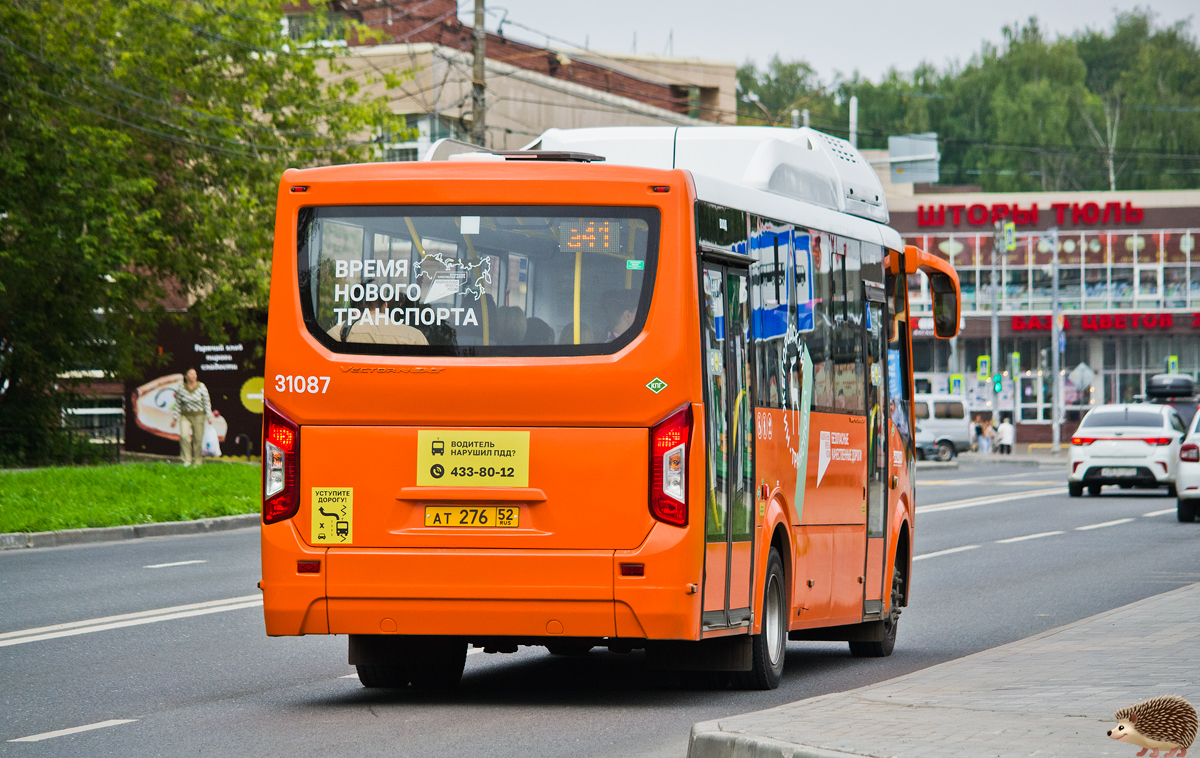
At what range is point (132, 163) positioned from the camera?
3638cm

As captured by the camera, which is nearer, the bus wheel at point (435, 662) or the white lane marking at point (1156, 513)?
the bus wheel at point (435, 662)

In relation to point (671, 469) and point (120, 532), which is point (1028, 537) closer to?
point (120, 532)

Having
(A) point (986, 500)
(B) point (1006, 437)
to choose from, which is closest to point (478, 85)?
(A) point (986, 500)

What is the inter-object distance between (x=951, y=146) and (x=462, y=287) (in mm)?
111678

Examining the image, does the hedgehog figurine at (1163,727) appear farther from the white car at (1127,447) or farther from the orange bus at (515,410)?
the white car at (1127,447)

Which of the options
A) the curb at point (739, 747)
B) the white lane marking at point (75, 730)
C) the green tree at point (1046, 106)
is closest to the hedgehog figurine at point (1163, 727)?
the curb at point (739, 747)

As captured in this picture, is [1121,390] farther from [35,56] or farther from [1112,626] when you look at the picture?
[1112,626]

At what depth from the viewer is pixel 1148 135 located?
105m

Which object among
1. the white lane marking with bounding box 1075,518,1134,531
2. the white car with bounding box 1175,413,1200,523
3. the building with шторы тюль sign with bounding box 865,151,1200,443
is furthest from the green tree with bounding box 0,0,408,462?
the building with шторы тюль sign with bounding box 865,151,1200,443

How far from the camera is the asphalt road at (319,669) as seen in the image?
7.74 m

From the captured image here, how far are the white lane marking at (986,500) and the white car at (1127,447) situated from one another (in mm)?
1282

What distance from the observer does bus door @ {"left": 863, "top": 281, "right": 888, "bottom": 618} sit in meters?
11.4

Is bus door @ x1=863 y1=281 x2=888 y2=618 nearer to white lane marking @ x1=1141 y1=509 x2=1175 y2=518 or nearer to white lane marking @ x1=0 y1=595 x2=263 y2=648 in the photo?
white lane marking @ x1=0 y1=595 x2=263 y2=648

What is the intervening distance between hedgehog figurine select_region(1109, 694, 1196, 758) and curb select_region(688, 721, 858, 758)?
105cm
